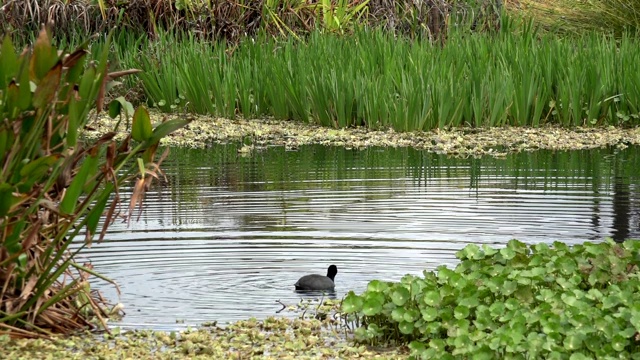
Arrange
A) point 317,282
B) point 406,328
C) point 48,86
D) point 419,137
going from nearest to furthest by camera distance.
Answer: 1. point 48,86
2. point 406,328
3. point 317,282
4. point 419,137

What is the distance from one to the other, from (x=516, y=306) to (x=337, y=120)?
26.5 ft

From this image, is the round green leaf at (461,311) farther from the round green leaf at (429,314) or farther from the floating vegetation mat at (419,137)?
the floating vegetation mat at (419,137)

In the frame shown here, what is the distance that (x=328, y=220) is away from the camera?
26.5 feet

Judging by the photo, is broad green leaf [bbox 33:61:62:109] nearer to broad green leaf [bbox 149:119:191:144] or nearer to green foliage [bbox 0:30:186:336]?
green foliage [bbox 0:30:186:336]

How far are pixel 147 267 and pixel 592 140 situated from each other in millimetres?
6695

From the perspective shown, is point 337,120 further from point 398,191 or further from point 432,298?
point 432,298

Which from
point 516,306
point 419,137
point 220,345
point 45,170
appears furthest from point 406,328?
point 419,137

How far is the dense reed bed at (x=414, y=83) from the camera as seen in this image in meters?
12.6

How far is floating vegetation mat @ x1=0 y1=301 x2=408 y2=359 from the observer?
5008mm

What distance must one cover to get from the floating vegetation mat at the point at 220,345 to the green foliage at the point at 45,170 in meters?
0.16

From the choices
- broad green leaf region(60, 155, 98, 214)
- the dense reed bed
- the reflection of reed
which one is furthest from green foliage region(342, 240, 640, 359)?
the dense reed bed

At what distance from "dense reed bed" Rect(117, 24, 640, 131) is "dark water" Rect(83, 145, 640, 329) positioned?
1.39m

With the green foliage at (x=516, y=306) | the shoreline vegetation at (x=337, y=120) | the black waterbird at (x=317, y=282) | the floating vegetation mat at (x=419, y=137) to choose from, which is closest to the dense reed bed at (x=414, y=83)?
the shoreline vegetation at (x=337, y=120)

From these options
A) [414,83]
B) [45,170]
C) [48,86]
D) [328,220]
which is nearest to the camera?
[48,86]
